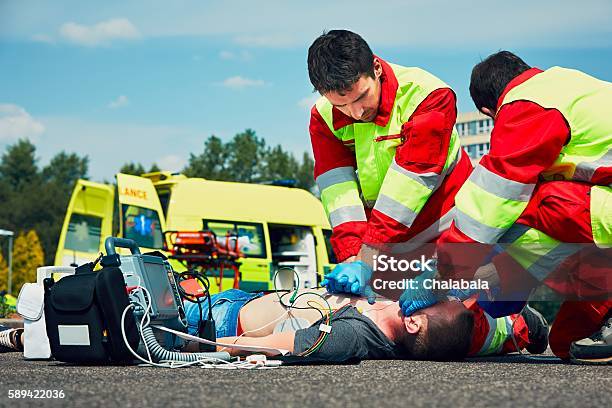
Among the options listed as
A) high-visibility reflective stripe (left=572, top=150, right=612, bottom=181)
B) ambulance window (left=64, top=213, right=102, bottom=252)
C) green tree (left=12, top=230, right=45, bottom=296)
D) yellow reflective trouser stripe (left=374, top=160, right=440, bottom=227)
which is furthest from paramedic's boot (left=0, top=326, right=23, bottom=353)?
green tree (left=12, top=230, right=45, bottom=296)

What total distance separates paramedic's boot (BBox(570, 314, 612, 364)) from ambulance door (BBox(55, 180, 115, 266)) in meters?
9.94

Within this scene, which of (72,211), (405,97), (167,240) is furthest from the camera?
(72,211)

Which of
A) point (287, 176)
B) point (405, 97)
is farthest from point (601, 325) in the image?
point (287, 176)

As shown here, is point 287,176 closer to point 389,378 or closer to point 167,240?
point 167,240

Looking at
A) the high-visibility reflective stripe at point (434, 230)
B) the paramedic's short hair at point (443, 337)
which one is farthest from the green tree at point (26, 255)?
the paramedic's short hair at point (443, 337)

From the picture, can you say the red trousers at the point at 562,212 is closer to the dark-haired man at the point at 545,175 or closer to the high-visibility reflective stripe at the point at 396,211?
the dark-haired man at the point at 545,175

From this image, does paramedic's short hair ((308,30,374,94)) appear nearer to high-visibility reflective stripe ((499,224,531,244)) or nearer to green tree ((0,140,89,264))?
high-visibility reflective stripe ((499,224,531,244))

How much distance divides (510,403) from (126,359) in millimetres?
1923

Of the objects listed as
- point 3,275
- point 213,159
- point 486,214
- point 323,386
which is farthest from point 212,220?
point 213,159

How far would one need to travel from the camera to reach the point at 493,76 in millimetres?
4574

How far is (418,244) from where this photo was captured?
4891mm

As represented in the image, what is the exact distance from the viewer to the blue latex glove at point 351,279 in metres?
4.55

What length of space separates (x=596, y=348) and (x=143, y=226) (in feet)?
30.4

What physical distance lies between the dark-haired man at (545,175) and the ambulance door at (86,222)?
32.8 ft
